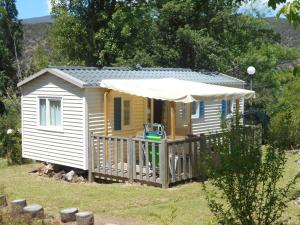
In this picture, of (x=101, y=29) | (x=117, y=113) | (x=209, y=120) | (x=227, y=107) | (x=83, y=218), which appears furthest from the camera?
(x=101, y=29)

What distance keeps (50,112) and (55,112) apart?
0.70 ft

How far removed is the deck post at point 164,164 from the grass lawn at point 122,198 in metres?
0.21

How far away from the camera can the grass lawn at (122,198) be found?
29.7ft

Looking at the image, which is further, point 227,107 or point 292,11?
point 227,107

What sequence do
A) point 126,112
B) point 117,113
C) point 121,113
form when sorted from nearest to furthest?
1. point 117,113
2. point 121,113
3. point 126,112

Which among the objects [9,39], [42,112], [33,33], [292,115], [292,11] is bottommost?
[292,115]

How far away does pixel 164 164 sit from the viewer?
11656 millimetres

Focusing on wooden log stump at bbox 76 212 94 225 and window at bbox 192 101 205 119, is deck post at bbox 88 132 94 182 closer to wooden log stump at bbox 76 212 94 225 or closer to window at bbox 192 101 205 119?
window at bbox 192 101 205 119

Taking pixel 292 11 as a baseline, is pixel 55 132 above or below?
below

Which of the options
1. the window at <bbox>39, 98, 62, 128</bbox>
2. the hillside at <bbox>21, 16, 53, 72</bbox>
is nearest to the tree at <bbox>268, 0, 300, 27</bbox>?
the window at <bbox>39, 98, 62, 128</bbox>

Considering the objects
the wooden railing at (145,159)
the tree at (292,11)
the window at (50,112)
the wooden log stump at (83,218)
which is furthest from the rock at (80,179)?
the tree at (292,11)

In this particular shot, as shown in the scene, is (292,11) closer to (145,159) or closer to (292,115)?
(145,159)

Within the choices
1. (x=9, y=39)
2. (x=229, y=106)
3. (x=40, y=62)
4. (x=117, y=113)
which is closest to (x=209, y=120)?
(x=229, y=106)

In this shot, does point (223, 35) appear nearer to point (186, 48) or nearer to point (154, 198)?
point (186, 48)
